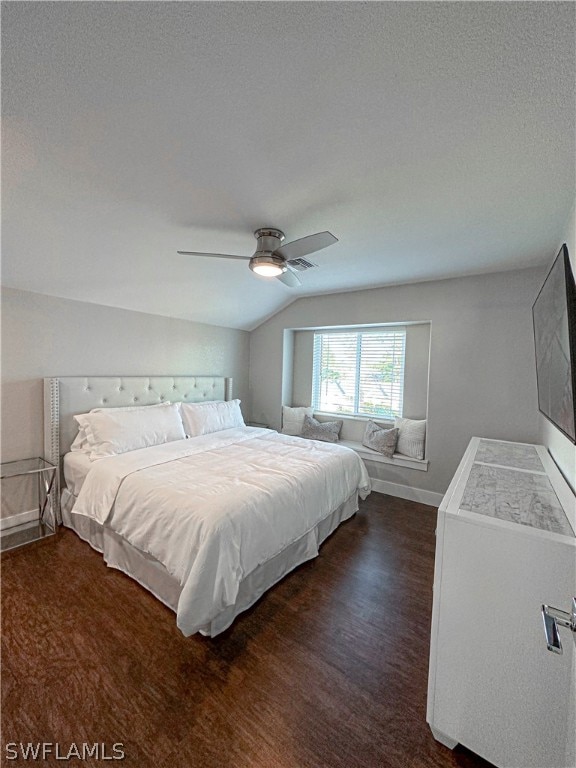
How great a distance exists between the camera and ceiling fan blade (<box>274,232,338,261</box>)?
1.77 m

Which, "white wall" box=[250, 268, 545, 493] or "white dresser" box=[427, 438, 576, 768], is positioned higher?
"white wall" box=[250, 268, 545, 493]

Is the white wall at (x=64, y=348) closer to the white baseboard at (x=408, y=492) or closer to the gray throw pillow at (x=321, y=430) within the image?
the gray throw pillow at (x=321, y=430)

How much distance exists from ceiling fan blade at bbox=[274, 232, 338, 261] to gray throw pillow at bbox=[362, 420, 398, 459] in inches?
98.8

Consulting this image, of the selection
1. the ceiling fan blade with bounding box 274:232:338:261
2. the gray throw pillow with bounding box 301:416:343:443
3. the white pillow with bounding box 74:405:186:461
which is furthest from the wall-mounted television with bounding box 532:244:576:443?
the white pillow with bounding box 74:405:186:461

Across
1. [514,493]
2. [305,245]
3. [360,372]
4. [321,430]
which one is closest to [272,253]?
[305,245]

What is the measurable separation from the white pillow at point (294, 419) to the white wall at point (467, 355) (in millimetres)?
1230

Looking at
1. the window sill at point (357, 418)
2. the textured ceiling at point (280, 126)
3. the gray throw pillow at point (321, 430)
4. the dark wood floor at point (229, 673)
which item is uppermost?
the textured ceiling at point (280, 126)

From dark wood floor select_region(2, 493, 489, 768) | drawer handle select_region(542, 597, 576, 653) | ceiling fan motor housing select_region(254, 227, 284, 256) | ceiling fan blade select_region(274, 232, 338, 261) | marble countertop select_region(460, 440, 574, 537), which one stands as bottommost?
dark wood floor select_region(2, 493, 489, 768)

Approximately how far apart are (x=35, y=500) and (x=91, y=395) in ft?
3.38

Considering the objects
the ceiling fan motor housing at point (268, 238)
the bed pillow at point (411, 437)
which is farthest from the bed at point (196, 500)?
the ceiling fan motor housing at point (268, 238)

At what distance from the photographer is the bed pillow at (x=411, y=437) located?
3426 mm

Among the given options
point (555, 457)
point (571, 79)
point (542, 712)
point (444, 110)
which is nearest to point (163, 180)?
point (444, 110)

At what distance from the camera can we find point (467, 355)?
3.11 meters

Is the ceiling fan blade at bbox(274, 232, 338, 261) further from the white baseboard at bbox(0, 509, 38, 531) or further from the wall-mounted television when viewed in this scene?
the white baseboard at bbox(0, 509, 38, 531)
